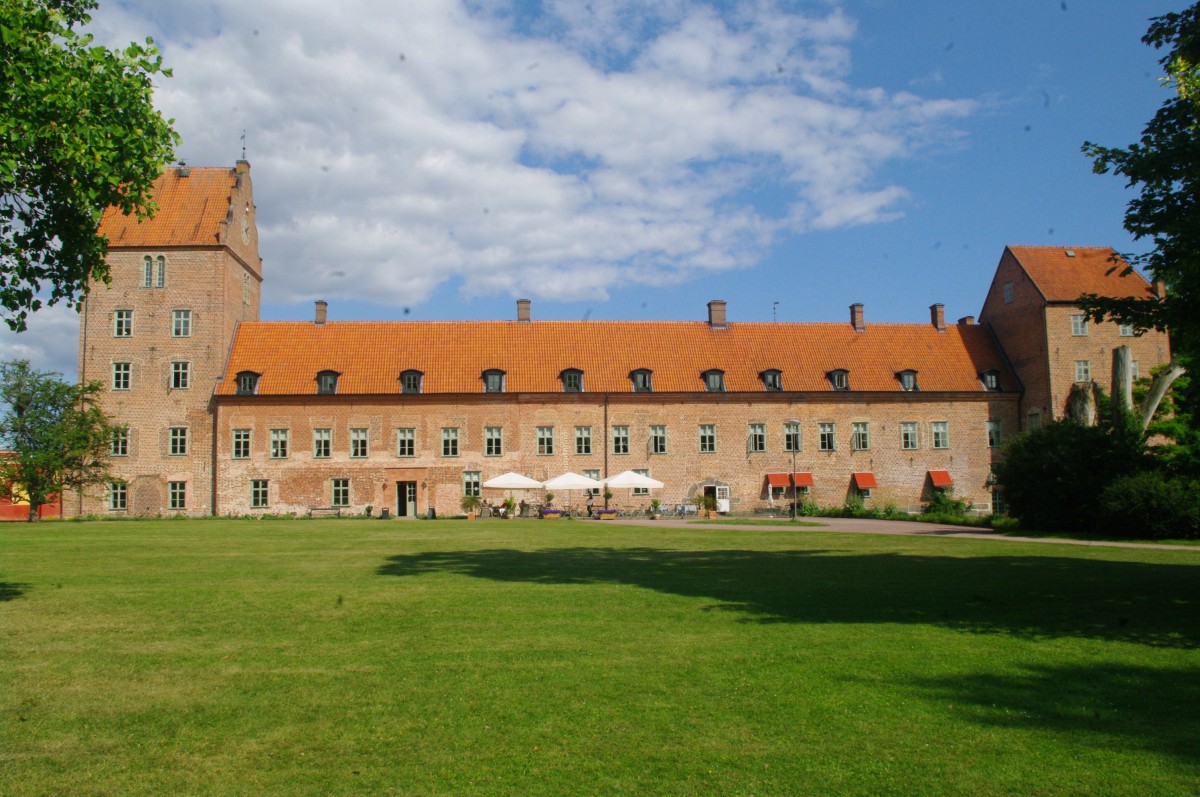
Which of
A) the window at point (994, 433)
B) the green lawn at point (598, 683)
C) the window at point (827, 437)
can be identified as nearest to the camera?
the green lawn at point (598, 683)

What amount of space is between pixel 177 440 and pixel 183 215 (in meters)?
11.2

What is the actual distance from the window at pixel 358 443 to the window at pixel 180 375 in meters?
8.32

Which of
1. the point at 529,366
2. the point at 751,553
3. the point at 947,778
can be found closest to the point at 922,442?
the point at 529,366

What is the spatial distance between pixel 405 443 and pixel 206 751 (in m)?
40.0

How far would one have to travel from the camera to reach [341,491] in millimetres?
45344

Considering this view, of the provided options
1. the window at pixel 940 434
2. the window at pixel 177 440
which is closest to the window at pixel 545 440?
the window at pixel 177 440

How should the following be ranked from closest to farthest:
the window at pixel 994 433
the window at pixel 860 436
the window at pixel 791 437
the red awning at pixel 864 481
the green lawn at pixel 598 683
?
the green lawn at pixel 598 683, the red awning at pixel 864 481, the window at pixel 791 437, the window at pixel 860 436, the window at pixel 994 433

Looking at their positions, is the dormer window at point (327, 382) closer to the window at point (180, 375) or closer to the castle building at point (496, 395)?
the castle building at point (496, 395)

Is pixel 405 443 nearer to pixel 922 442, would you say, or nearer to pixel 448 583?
pixel 922 442

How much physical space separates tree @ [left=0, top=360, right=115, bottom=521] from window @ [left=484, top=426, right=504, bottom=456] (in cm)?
1766

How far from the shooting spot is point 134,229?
45.5 m

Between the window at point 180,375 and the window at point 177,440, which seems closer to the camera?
the window at point 177,440

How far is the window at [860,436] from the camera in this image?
47.8 m

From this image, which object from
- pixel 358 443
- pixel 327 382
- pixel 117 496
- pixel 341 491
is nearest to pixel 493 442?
pixel 358 443
